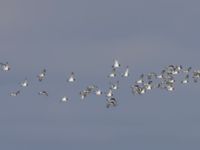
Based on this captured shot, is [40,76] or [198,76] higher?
[198,76]

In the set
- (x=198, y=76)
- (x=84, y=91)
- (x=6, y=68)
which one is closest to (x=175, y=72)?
(x=198, y=76)

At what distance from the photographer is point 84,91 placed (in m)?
81.1

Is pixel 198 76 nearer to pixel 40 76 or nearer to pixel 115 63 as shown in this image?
pixel 115 63

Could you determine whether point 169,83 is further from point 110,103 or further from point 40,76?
point 40,76

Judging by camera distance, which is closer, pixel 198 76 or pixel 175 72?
pixel 175 72

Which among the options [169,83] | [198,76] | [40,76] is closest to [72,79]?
[40,76]

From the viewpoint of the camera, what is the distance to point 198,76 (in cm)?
8331

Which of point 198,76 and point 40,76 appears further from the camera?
point 198,76

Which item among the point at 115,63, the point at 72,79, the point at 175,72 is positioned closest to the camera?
the point at 115,63

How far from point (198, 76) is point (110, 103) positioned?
17695mm

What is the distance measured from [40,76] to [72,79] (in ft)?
29.4

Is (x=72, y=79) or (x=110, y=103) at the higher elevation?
(x=72, y=79)

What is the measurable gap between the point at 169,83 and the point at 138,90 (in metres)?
9.50

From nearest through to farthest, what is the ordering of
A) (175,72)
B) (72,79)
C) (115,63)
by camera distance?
(115,63)
(175,72)
(72,79)
